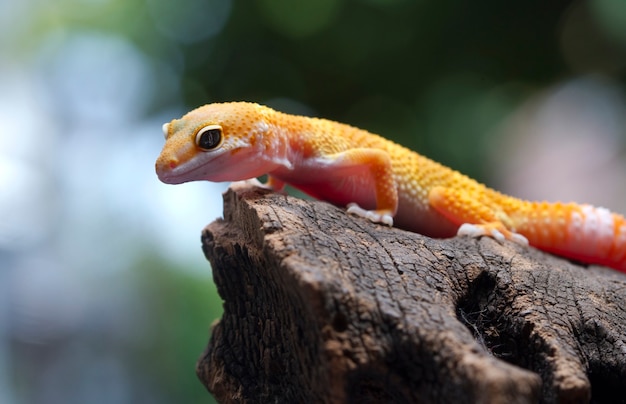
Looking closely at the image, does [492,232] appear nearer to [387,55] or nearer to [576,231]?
[576,231]

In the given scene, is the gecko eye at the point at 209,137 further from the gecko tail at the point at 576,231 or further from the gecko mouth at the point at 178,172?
the gecko tail at the point at 576,231

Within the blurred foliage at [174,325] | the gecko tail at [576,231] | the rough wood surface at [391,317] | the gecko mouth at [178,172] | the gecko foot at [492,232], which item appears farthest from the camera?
→ the blurred foliage at [174,325]

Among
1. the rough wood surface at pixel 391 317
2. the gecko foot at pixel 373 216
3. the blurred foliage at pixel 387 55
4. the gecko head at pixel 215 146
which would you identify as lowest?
the rough wood surface at pixel 391 317

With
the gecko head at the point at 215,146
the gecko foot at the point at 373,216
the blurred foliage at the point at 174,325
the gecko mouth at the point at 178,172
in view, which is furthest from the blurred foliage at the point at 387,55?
the gecko mouth at the point at 178,172

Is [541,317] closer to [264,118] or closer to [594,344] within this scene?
[594,344]

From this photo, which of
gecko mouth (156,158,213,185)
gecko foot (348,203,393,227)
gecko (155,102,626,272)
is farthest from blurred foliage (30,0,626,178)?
gecko mouth (156,158,213,185)

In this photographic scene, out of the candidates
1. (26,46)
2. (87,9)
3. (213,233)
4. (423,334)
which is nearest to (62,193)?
(26,46)

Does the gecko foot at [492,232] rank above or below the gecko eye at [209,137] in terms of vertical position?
below
